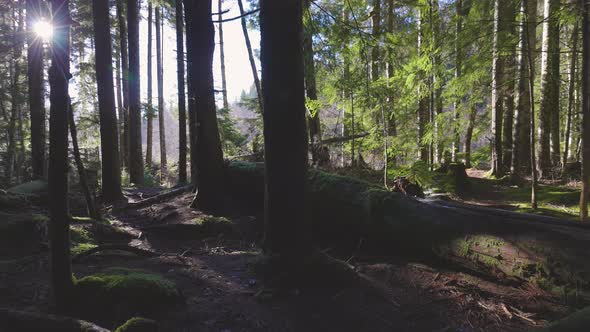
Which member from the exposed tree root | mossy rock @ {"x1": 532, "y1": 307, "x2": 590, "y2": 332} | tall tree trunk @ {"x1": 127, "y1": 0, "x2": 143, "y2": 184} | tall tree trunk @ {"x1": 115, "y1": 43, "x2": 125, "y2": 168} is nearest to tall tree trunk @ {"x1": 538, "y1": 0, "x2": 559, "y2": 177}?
mossy rock @ {"x1": 532, "y1": 307, "x2": 590, "y2": 332}

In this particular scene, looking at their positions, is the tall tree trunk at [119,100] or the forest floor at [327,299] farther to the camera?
the tall tree trunk at [119,100]

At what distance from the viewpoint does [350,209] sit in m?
5.35

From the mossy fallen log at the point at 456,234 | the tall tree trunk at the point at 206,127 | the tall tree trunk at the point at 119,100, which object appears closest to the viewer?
the mossy fallen log at the point at 456,234

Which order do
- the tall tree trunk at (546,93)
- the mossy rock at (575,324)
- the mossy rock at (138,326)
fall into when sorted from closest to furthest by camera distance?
the mossy rock at (575,324) → the mossy rock at (138,326) → the tall tree trunk at (546,93)

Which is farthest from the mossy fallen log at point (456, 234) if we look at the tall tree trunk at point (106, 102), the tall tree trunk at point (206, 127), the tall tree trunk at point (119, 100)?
the tall tree trunk at point (119, 100)

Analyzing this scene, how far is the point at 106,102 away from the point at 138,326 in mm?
8977

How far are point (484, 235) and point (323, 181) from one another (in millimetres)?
2804

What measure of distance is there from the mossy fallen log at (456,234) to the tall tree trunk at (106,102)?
6775 millimetres

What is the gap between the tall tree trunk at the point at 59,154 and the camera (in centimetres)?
266

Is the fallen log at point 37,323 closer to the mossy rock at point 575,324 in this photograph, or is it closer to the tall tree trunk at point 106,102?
the mossy rock at point 575,324

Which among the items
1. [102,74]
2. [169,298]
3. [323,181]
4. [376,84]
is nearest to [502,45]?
[376,84]

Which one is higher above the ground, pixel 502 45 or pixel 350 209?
pixel 502 45

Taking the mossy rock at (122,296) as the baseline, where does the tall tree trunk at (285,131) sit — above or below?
above

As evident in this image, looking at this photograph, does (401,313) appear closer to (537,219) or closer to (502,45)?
(537,219)
